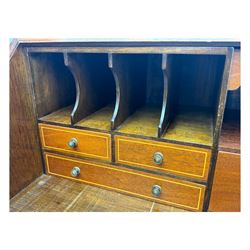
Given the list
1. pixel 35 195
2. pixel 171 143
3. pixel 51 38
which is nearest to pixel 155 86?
pixel 171 143

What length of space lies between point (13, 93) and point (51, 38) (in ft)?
0.93

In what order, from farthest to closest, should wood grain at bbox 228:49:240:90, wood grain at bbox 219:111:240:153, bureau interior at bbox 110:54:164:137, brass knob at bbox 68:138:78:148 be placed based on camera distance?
brass knob at bbox 68:138:78:148 < bureau interior at bbox 110:54:164:137 < wood grain at bbox 219:111:240:153 < wood grain at bbox 228:49:240:90

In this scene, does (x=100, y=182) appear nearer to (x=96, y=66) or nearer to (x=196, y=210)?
(x=196, y=210)

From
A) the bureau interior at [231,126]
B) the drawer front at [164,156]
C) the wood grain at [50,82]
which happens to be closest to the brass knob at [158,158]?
the drawer front at [164,156]

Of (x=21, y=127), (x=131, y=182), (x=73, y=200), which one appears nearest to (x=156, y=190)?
(x=131, y=182)

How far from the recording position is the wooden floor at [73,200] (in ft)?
2.86

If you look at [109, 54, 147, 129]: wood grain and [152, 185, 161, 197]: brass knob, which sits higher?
[109, 54, 147, 129]: wood grain

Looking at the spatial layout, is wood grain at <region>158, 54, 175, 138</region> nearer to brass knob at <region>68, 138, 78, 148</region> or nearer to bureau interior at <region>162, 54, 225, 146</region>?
bureau interior at <region>162, 54, 225, 146</region>

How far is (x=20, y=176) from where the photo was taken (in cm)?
98

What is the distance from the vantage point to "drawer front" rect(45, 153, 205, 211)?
84 centimetres

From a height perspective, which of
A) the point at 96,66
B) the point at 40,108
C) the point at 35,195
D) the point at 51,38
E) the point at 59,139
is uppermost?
the point at 51,38

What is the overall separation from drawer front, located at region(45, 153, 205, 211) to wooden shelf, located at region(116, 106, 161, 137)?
184 mm

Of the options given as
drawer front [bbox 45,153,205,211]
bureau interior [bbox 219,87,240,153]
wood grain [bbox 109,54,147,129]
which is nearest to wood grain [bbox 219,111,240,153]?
bureau interior [bbox 219,87,240,153]

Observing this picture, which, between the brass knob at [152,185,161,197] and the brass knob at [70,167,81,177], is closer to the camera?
the brass knob at [152,185,161,197]
